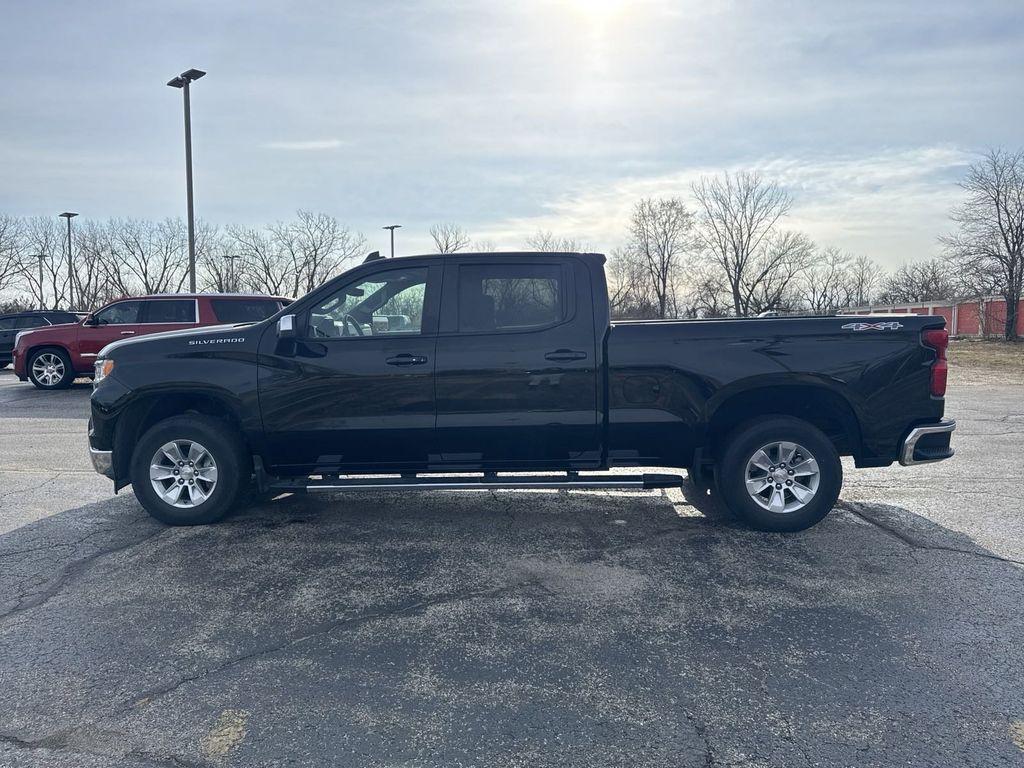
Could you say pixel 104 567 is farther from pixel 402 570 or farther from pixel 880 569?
pixel 880 569

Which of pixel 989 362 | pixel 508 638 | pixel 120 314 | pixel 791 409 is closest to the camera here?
pixel 508 638

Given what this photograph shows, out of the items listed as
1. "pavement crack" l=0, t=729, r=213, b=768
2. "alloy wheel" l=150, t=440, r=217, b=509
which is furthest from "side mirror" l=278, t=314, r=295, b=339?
"pavement crack" l=0, t=729, r=213, b=768

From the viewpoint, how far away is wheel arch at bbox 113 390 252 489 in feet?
18.0

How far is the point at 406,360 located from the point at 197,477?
1856mm

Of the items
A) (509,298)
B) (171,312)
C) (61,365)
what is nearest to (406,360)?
(509,298)

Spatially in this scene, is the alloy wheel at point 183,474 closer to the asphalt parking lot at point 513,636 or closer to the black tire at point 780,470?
the asphalt parking lot at point 513,636

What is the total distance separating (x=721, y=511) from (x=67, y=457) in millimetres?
7244

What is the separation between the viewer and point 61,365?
1510cm

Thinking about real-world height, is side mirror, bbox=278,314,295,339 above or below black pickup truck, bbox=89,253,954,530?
above

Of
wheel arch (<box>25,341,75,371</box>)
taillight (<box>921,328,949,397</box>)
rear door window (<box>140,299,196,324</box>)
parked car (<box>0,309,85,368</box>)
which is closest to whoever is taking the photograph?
taillight (<box>921,328,949,397</box>)

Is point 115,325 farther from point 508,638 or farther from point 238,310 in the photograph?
point 508,638

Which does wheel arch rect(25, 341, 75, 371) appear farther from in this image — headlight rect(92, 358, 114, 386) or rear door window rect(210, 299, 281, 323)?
headlight rect(92, 358, 114, 386)

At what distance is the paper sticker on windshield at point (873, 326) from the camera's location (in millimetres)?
5156

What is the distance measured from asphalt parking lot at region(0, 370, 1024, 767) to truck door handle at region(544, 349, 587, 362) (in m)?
1.29
